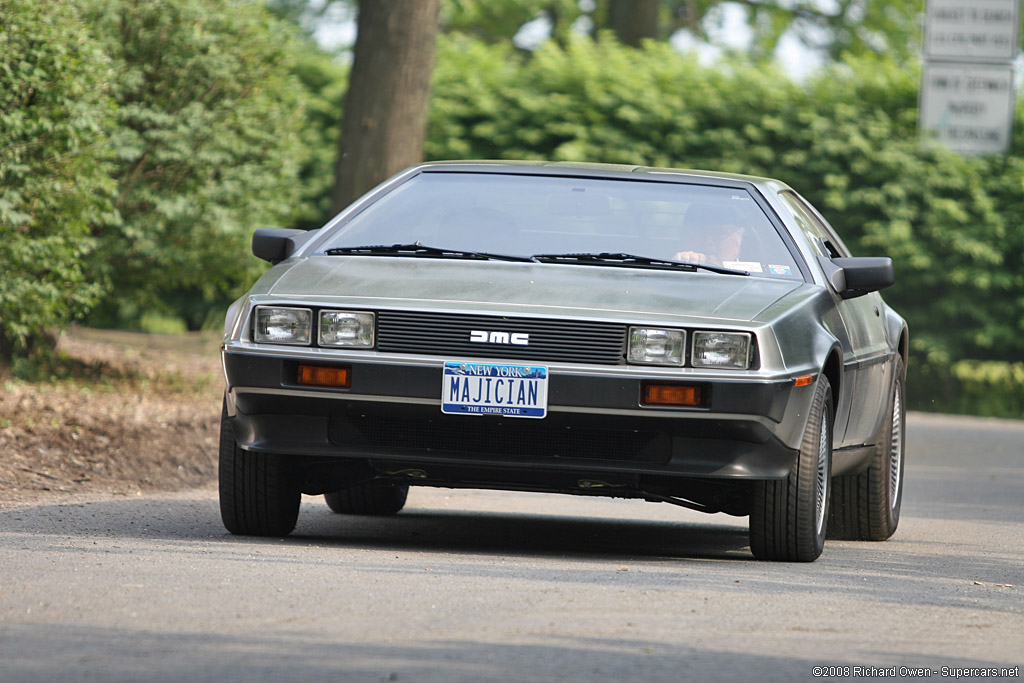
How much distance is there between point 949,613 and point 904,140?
44.9 feet

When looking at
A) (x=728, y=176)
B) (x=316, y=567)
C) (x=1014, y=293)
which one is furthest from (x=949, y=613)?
(x=1014, y=293)

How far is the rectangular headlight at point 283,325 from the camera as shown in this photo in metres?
6.36

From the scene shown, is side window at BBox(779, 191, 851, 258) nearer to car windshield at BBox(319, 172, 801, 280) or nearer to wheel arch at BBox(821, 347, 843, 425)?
car windshield at BBox(319, 172, 801, 280)

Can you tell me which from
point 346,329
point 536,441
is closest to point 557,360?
point 536,441

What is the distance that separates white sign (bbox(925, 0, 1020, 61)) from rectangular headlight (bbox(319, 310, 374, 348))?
10770 millimetres

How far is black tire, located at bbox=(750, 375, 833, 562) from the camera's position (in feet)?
21.3

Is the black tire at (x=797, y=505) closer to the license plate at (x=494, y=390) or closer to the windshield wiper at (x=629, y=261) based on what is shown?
the windshield wiper at (x=629, y=261)

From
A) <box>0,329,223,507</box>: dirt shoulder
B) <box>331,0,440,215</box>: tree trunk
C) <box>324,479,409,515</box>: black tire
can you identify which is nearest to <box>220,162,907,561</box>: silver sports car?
<box>324,479,409,515</box>: black tire

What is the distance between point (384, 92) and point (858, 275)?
798cm

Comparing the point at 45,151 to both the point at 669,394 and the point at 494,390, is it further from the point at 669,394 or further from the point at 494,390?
the point at 669,394

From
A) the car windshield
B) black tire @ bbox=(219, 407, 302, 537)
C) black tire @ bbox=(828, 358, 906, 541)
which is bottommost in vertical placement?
black tire @ bbox=(828, 358, 906, 541)

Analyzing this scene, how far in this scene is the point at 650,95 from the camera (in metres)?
19.5

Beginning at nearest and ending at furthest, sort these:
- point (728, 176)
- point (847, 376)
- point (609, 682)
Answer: point (609, 682) < point (847, 376) < point (728, 176)

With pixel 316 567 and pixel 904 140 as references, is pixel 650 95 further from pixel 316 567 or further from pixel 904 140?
pixel 316 567
